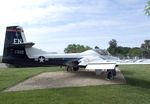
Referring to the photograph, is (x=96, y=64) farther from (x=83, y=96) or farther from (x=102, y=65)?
(x=83, y=96)

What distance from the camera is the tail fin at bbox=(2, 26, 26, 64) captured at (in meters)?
23.3

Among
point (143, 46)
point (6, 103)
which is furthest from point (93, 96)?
point (143, 46)

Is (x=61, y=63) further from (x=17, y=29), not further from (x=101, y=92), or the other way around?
(x=101, y=92)

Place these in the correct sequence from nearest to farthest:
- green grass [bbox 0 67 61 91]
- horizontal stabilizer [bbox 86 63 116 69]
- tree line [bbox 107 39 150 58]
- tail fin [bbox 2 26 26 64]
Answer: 1. green grass [bbox 0 67 61 91]
2. horizontal stabilizer [bbox 86 63 116 69]
3. tail fin [bbox 2 26 26 64]
4. tree line [bbox 107 39 150 58]

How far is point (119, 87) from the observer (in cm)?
1532

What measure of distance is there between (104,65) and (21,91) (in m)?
6.43

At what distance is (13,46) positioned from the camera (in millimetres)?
23094

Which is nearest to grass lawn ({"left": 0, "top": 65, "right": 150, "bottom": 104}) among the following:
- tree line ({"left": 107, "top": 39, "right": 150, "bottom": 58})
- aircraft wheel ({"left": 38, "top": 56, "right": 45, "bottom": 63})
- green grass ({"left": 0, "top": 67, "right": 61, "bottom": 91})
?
green grass ({"left": 0, "top": 67, "right": 61, "bottom": 91})

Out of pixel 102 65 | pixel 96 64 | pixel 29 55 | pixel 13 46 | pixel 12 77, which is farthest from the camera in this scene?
pixel 29 55

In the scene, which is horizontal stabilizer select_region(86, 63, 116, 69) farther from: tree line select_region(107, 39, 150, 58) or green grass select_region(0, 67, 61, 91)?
tree line select_region(107, 39, 150, 58)

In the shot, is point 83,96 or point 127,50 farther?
point 127,50

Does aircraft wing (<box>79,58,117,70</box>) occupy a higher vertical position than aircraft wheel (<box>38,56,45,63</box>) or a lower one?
lower

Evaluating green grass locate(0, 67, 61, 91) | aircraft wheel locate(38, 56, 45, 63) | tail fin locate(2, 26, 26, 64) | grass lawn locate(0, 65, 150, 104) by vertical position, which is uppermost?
tail fin locate(2, 26, 26, 64)

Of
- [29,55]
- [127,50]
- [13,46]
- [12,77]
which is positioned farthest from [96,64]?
[127,50]
